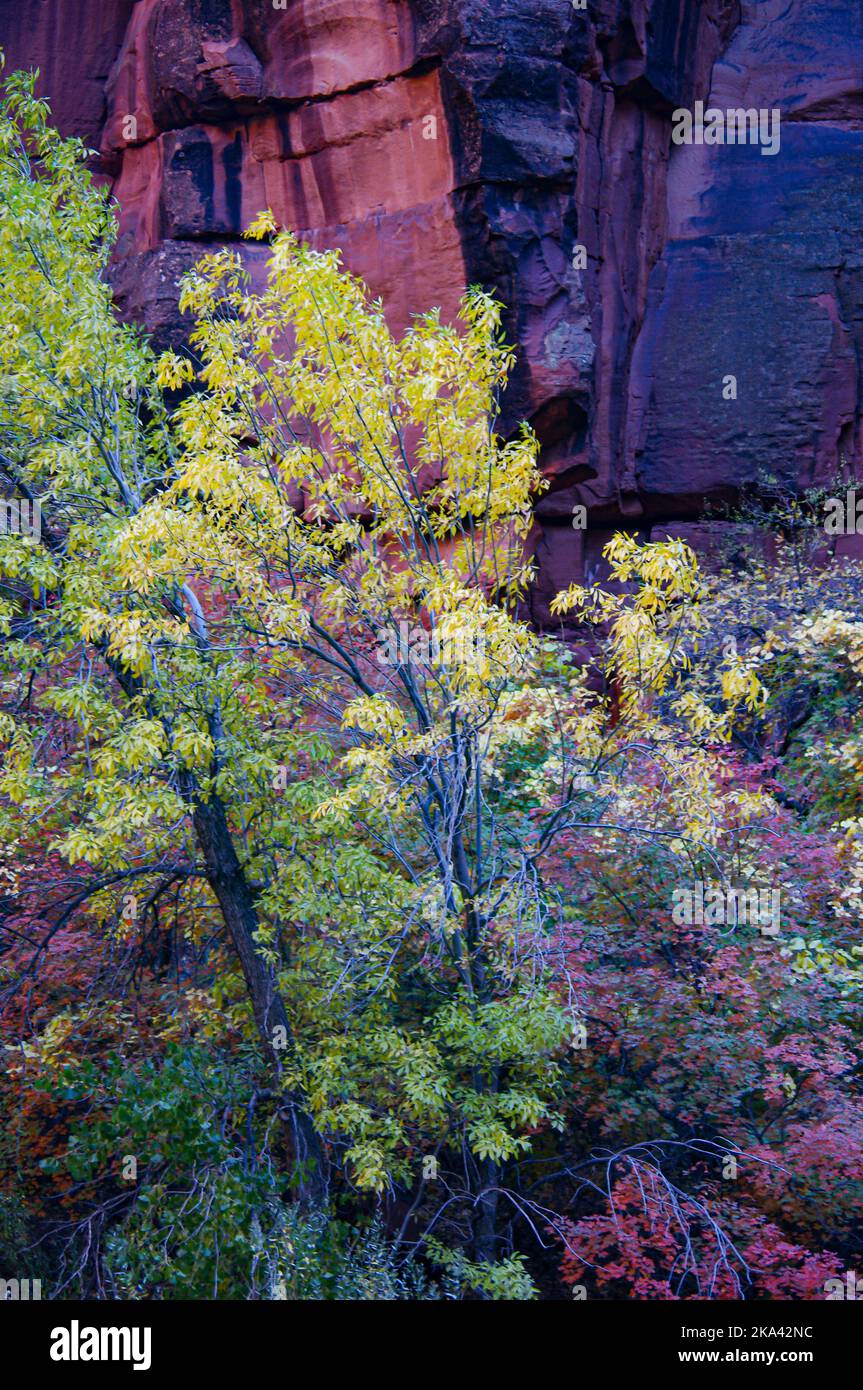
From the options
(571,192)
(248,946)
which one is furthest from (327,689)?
(571,192)

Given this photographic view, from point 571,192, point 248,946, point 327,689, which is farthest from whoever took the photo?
point 571,192

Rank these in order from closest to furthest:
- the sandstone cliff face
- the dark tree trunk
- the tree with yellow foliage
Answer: the tree with yellow foliage → the dark tree trunk → the sandstone cliff face

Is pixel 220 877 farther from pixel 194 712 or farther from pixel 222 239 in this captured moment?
pixel 222 239

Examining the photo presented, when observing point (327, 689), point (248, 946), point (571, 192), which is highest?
point (571, 192)

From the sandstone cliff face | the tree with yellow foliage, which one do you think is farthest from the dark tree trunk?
the sandstone cliff face

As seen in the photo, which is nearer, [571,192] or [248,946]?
[248,946]

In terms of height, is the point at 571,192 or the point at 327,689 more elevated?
the point at 571,192

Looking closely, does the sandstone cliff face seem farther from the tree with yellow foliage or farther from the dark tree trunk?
the dark tree trunk

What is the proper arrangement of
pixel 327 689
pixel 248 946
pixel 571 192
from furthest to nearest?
pixel 571 192 < pixel 327 689 < pixel 248 946

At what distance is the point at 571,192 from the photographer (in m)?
17.2

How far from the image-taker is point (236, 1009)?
9.04m

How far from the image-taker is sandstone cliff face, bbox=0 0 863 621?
17.0m

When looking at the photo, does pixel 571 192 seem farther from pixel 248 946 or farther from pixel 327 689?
pixel 248 946

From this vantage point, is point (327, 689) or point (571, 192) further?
point (571, 192)
